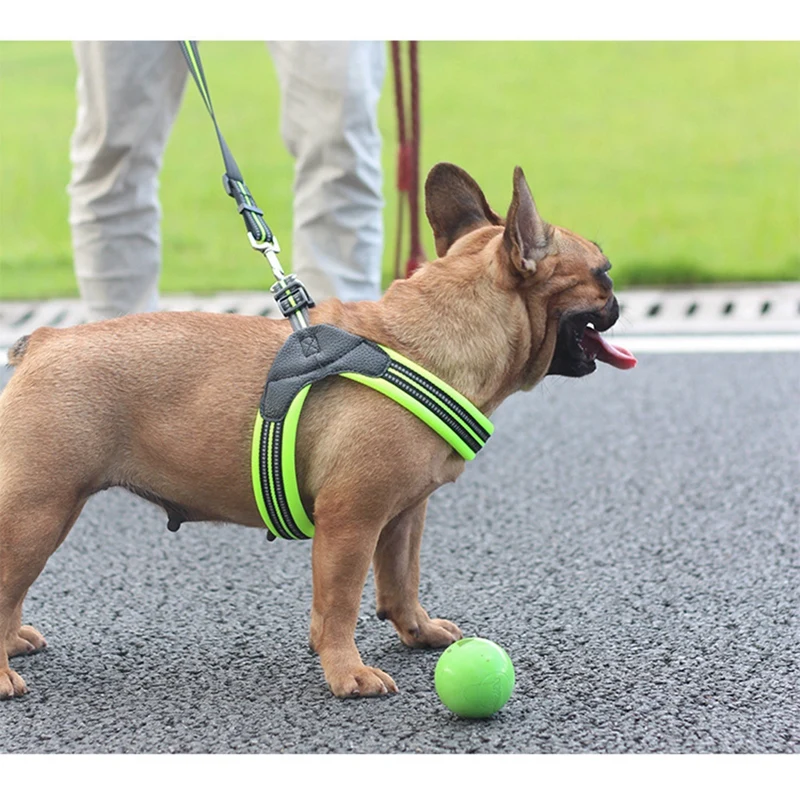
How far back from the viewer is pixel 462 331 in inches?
93.4

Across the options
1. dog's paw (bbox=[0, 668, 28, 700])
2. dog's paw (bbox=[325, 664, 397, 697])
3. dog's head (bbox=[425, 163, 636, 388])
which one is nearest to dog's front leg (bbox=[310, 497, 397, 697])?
dog's paw (bbox=[325, 664, 397, 697])

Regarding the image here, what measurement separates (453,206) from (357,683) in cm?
92

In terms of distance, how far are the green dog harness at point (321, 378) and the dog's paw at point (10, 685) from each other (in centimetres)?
56

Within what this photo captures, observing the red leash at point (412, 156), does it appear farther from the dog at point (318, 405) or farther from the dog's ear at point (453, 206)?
the dog at point (318, 405)

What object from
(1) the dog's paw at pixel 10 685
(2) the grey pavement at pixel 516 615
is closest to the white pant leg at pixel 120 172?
(2) the grey pavement at pixel 516 615

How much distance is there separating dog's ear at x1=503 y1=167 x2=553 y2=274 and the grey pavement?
2.58 ft

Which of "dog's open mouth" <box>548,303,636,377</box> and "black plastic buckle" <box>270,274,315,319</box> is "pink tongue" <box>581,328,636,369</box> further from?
"black plastic buckle" <box>270,274,315,319</box>

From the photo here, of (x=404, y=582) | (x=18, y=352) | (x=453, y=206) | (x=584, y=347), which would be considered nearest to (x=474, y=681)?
(x=404, y=582)

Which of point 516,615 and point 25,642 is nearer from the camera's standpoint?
point 25,642

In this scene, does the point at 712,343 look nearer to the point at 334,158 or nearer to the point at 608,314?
the point at 334,158

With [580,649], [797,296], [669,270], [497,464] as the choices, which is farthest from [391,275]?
[580,649]

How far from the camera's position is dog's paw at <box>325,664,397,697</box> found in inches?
93.0

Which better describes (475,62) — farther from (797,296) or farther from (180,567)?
(180,567)

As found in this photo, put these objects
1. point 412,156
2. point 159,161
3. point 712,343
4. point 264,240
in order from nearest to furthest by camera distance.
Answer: point 264,240 → point 159,161 → point 412,156 → point 712,343
